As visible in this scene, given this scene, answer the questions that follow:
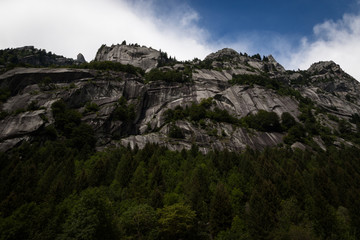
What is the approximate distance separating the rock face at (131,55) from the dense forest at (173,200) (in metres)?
103

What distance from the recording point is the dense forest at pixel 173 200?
24.0 m

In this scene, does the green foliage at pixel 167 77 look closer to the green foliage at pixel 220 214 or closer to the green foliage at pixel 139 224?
the green foliage at pixel 220 214

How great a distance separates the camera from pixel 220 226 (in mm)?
30484

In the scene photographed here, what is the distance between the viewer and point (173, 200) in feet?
115

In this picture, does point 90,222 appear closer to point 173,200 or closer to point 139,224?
point 139,224

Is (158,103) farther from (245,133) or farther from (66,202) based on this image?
(66,202)

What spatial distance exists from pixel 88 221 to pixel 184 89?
86493mm

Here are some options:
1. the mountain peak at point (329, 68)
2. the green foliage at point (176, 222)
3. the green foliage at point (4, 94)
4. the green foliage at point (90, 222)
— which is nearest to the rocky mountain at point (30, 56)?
the green foliage at point (4, 94)

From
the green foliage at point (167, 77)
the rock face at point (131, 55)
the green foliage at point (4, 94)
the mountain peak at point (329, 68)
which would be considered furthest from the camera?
the mountain peak at point (329, 68)

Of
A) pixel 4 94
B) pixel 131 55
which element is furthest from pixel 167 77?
pixel 4 94

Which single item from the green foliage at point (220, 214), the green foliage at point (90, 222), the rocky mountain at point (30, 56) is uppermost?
the rocky mountain at point (30, 56)

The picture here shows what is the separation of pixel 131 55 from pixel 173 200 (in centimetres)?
13613

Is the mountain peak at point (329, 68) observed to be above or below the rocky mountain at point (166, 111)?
above

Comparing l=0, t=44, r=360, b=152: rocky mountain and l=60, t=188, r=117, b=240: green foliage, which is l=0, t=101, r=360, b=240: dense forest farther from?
l=0, t=44, r=360, b=152: rocky mountain
